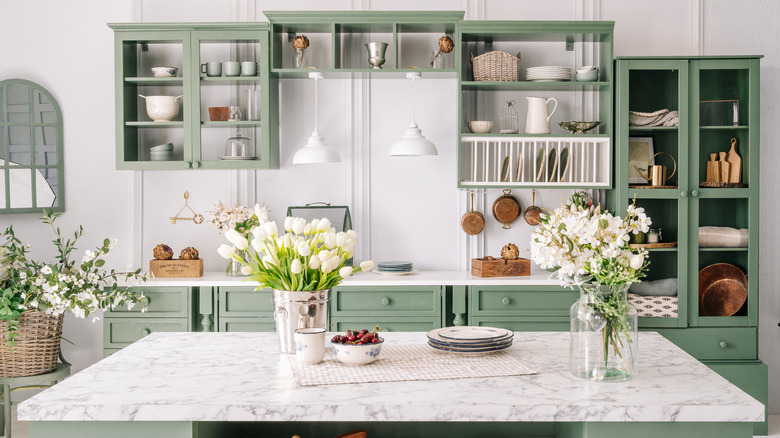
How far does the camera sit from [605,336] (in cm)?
198

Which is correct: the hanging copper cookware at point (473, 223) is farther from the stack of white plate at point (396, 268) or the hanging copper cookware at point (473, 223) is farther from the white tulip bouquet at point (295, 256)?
the white tulip bouquet at point (295, 256)

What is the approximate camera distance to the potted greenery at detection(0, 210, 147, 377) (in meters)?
3.70

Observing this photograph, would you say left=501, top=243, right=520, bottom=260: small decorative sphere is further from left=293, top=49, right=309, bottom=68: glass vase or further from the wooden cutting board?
left=293, top=49, right=309, bottom=68: glass vase

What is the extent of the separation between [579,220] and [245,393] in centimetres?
106

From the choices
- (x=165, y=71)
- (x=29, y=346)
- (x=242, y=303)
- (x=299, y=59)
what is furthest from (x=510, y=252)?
(x=29, y=346)

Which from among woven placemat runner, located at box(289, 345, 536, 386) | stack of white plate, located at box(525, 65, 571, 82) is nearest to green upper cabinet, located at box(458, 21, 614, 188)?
stack of white plate, located at box(525, 65, 571, 82)

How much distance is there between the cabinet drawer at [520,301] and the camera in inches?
159

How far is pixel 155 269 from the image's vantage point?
4.16 metres

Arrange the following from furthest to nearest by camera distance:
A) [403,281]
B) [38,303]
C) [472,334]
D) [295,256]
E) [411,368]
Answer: [403,281], [38,303], [472,334], [295,256], [411,368]

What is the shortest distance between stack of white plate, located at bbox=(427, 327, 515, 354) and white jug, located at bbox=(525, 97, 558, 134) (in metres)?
2.19

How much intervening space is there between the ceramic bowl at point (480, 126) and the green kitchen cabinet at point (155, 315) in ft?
6.50

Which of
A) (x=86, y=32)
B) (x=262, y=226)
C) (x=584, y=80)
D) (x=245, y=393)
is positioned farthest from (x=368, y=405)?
(x=86, y=32)

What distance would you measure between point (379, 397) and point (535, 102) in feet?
9.57

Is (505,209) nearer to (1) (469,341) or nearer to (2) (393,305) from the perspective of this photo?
(2) (393,305)
